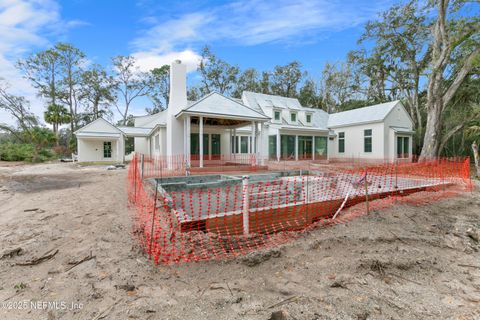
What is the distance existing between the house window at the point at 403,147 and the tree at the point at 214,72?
23.6 metres

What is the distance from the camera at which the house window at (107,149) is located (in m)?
22.4

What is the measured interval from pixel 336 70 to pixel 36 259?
3587 cm

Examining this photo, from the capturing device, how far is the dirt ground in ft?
7.52

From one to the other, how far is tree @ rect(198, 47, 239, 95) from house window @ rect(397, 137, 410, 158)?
2363 cm

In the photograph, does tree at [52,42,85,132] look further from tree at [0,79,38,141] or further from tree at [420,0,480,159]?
tree at [420,0,480,159]

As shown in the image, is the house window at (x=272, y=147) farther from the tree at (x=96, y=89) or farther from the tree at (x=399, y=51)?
the tree at (x=96, y=89)

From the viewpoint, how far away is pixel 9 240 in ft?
12.6

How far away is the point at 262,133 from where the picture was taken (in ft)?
47.8

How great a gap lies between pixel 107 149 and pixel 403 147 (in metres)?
27.5

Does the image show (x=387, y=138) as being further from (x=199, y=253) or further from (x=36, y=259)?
(x=36, y=259)

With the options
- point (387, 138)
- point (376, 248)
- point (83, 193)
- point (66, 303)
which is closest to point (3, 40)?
point (83, 193)

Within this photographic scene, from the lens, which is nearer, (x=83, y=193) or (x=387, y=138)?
(x=83, y=193)

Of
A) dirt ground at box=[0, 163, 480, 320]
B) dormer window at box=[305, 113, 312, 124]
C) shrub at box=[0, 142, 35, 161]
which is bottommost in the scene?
dirt ground at box=[0, 163, 480, 320]

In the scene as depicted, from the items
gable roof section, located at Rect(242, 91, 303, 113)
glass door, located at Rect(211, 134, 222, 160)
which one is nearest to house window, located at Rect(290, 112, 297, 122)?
gable roof section, located at Rect(242, 91, 303, 113)
